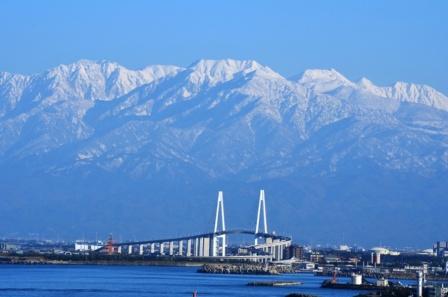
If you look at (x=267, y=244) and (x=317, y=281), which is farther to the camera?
(x=267, y=244)

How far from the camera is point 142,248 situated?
13812 cm

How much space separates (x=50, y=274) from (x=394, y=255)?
49204mm

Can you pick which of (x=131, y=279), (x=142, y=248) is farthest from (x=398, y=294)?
(x=142, y=248)

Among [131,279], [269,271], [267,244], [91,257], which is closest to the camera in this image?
[131,279]

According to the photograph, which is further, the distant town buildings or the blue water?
the distant town buildings

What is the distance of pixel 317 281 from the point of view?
91938 millimetres

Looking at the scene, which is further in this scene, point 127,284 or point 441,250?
point 441,250

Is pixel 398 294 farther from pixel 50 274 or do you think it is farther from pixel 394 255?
pixel 394 255

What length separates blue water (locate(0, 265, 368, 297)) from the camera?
70438 millimetres

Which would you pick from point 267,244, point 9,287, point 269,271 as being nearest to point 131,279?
point 9,287

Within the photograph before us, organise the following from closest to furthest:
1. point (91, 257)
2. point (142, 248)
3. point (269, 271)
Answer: point (269, 271) → point (91, 257) → point (142, 248)

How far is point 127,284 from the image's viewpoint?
259 feet

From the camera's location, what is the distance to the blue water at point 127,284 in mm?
70438

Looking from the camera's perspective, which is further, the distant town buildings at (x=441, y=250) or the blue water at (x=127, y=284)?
the distant town buildings at (x=441, y=250)
